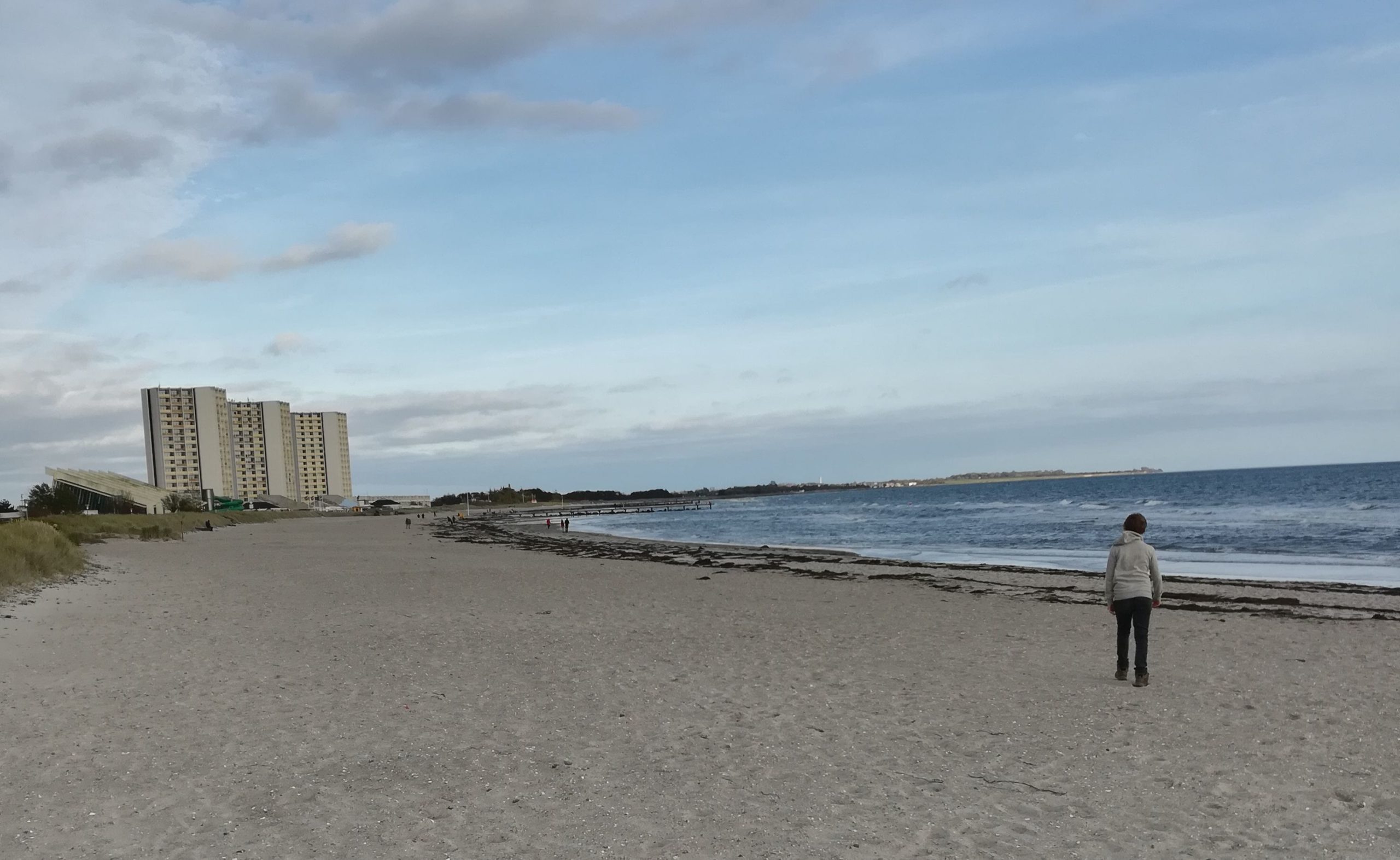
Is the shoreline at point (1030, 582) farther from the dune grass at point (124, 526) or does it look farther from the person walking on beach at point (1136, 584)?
the dune grass at point (124, 526)

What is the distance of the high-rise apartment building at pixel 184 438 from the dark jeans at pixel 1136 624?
153335 mm

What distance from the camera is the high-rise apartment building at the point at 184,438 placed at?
143625 millimetres

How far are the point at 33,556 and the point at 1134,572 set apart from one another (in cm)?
2012

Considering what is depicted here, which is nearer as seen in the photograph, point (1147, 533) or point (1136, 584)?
point (1136, 584)

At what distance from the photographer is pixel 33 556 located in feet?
63.3

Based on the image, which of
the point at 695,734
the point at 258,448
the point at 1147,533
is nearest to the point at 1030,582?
the point at 695,734

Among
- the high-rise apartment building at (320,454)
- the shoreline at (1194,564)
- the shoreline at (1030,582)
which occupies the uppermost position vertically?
the high-rise apartment building at (320,454)

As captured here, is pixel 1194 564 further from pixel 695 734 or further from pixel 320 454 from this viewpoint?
pixel 320 454

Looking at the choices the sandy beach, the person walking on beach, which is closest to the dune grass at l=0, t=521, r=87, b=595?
the sandy beach

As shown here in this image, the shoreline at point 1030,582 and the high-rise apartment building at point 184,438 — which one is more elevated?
the high-rise apartment building at point 184,438

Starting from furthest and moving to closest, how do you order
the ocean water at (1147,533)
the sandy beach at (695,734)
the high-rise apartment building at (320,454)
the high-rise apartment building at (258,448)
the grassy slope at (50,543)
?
the high-rise apartment building at (320,454) < the high-rise apartment building at (258,448) < the ocean water at (1147,533) < the grassy slope at (50,543) < the sandy beach at (695,734)

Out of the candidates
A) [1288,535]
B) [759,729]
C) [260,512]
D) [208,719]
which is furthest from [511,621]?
[260,512]

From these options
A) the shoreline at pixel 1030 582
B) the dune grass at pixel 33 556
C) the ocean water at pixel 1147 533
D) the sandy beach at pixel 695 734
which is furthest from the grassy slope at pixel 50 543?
the ocean water at pixel 1147 533

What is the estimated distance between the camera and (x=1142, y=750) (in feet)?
22.4
